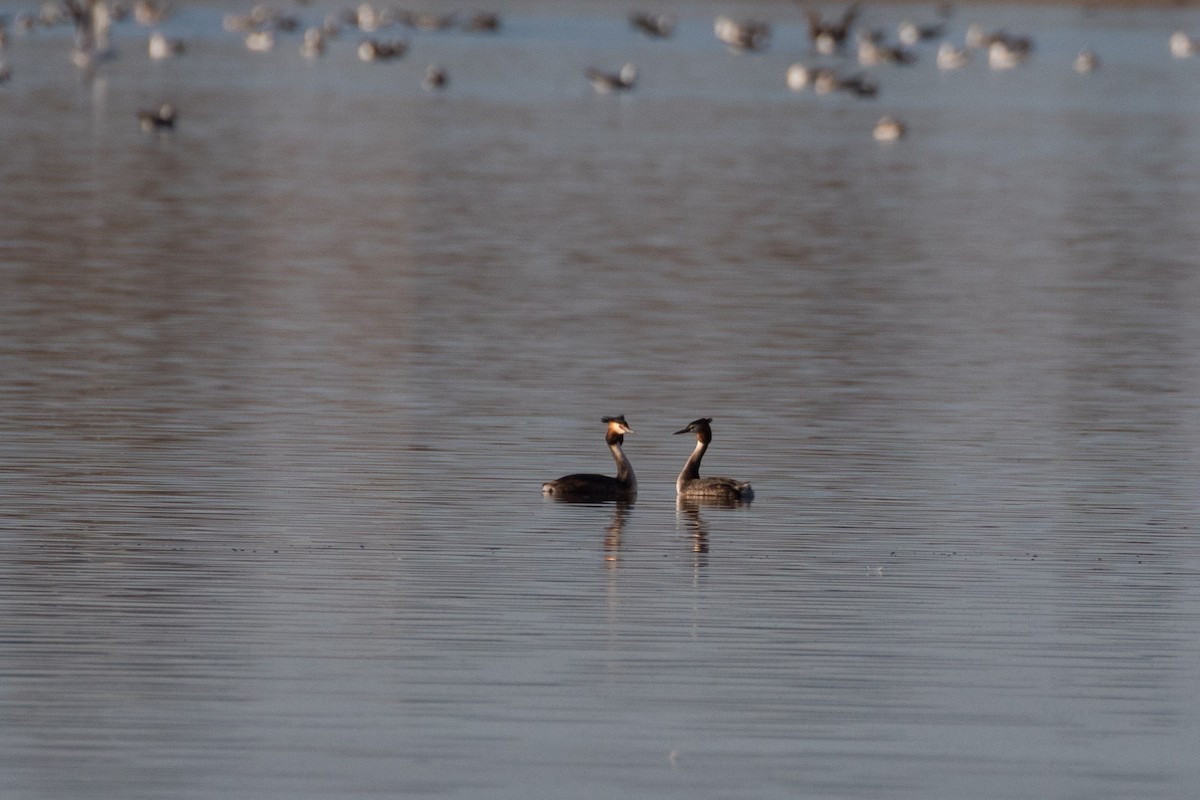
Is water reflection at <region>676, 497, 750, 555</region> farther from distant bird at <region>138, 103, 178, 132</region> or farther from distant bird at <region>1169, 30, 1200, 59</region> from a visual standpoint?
distant bird at <region>1169, 30, 1200, 59</region>

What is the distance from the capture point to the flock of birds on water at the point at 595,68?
3169 inches

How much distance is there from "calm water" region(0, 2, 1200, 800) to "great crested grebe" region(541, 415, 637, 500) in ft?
0.50

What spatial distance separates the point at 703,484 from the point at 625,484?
20.6 inches

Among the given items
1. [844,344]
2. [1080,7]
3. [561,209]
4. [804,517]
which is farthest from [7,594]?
[1080,7]

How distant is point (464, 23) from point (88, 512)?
12510 centimetres

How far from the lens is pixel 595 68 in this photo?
9338cm

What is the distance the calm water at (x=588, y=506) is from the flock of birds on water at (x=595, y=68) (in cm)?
2494

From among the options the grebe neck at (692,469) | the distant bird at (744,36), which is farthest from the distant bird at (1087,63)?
the grebe neck at (692,469)

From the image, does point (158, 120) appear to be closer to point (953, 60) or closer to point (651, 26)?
point (953, 60)

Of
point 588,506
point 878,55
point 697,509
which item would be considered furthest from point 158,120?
point 878,55

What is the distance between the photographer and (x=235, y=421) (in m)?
19.5

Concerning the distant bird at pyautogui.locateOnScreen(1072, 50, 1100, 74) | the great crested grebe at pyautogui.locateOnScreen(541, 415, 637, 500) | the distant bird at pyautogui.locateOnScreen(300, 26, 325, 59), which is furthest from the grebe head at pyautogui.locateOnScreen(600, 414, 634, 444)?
the distant bird at pyautogui.locateOnScreen(300, 26, 325, 59)

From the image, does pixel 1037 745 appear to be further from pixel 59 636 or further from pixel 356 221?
pixel 356 221

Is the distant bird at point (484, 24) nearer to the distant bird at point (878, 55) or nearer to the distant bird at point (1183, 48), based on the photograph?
the distant bird at point (878, 55)
